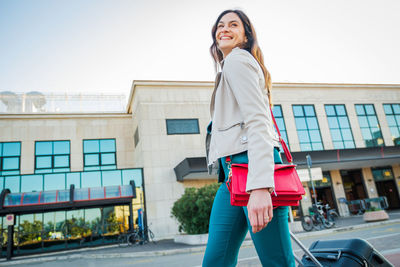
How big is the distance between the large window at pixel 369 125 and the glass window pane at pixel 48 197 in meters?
25.7

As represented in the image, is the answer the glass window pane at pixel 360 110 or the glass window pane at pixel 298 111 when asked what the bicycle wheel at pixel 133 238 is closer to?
the glass window pane at pixel 298 111

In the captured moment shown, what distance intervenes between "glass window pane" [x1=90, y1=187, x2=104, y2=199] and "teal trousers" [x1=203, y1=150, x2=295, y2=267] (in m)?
19.1

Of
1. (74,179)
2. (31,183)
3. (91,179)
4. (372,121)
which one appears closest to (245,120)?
(91,179)

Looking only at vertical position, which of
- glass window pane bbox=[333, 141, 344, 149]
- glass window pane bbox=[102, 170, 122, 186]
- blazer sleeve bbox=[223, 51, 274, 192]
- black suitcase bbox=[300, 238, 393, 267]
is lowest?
black suitcase bbox=[300, 238, 393, 267]

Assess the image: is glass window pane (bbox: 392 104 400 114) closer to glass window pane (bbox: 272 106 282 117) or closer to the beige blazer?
glass window pane (bbox: 272 106 282 117)

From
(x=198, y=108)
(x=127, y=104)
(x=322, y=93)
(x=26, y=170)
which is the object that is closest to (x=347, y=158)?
(x=322, y=93)

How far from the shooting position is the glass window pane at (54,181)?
19.7m

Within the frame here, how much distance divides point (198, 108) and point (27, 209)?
13445 millimetres

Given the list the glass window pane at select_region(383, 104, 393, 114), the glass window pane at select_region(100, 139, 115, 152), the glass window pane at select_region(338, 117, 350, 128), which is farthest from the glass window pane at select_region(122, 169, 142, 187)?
the glass window pane at select_region(383, 104, 393, 114)

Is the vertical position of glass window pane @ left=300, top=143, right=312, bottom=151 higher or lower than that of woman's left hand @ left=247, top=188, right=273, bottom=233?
higher

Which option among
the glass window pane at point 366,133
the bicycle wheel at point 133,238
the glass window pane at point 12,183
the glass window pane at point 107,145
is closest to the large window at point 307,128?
the glass window pane at point 366,133

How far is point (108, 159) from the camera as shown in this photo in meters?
25.9

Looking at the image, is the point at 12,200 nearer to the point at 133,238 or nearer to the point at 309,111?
the point at 133,238

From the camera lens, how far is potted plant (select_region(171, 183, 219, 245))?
13.1 metres
